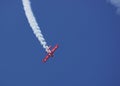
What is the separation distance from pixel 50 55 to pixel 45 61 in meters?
0.68

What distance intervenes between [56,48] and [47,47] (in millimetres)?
866

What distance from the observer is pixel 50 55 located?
49469 millimetres

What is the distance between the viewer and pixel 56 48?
162ft

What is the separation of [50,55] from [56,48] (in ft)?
2.62

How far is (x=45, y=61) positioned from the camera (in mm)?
49625

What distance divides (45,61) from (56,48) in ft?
4.84

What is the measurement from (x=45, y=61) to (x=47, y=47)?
4.69 feet
